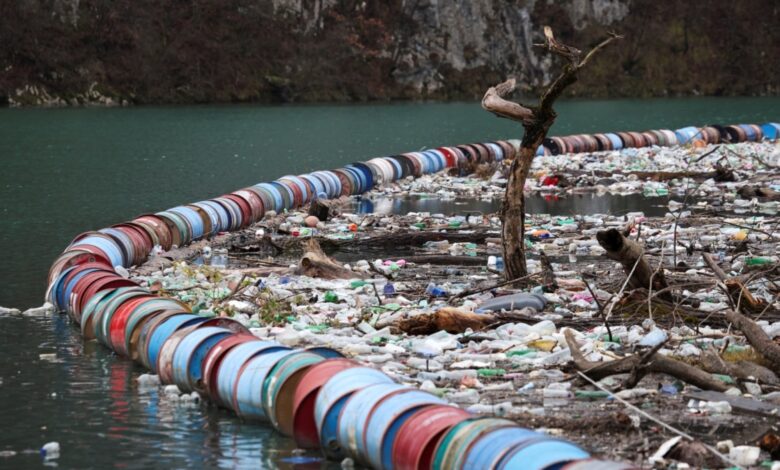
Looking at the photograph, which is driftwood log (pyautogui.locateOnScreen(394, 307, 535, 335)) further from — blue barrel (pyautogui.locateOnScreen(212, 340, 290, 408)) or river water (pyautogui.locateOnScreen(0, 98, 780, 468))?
river water (pyautogui.locateOnScreen(0, 98, 780, 468))

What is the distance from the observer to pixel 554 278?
10.5m

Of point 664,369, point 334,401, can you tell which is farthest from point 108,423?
point 664,369

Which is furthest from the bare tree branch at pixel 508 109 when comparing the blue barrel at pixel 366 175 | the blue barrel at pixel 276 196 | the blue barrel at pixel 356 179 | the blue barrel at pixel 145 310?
the blue barrel at pixel 366 175

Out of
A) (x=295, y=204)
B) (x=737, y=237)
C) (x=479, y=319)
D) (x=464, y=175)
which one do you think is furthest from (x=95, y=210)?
(x=479, y=319)

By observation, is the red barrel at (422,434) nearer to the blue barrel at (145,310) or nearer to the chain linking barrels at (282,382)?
the chain linking barrels at (282,382)

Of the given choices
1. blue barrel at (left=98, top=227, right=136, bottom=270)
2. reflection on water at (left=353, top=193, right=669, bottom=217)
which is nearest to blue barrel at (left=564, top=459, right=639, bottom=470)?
blue barrel at (left=98, top=227, right=136, bottom=270)

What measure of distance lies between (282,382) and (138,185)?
1624 centimetres

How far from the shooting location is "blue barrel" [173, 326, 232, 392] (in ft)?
25.7

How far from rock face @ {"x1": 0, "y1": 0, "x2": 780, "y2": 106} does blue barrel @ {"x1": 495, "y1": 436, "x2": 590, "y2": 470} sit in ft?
186

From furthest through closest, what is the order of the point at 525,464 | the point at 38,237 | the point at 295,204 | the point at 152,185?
the point at 152,185
the point at 295,204
the point at 38,237
the point at 525,464

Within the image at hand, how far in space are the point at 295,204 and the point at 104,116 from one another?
110 ft

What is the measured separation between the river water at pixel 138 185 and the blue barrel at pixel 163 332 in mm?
181

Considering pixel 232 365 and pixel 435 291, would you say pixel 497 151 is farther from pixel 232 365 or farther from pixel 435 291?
pixel 232 365

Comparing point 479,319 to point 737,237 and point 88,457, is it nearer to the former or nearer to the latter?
point 88,457
